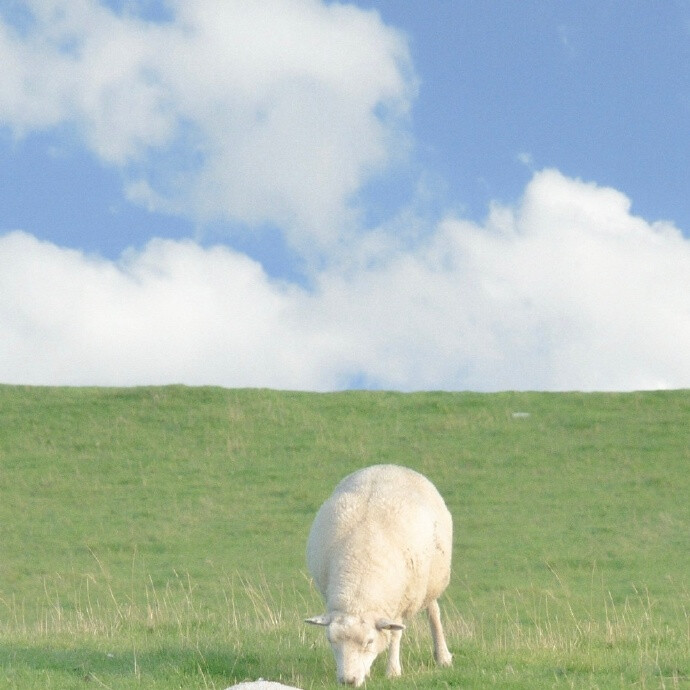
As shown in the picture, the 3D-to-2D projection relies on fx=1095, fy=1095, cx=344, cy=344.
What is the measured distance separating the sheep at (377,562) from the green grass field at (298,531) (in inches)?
19.3

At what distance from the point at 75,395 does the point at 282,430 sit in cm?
855

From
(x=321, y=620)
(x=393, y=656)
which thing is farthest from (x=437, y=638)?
(x=321, y=620)

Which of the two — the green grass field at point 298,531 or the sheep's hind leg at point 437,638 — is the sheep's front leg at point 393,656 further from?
the sheep's hind leg at point 437,638

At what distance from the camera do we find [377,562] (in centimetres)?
944

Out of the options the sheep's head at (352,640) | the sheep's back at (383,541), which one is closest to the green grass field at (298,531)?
the sheep's head at (352,640)

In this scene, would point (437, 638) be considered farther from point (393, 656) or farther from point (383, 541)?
point (383, 541)

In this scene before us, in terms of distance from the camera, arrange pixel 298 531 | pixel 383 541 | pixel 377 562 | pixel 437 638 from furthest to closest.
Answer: pixel 298 531, pixel 437 638, pixel 383 541, pixel 377 562

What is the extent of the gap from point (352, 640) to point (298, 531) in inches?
684

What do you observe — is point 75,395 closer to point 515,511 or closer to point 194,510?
point 194,510

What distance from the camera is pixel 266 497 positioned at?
28.7 m

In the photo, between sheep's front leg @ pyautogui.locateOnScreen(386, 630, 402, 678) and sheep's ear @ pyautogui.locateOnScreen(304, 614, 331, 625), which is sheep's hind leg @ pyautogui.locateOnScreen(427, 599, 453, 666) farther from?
sheep's ear @ pyautogui.locateOnScreen(304, 614, 331, 625)

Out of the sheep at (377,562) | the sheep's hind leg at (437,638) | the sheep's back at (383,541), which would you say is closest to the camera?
the sheep at (377,562)

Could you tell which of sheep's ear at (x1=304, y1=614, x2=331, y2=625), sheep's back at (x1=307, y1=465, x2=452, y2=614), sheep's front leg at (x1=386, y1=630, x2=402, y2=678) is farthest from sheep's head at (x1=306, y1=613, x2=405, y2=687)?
sheep's front leg at (x1=386, y1=630, x2=402, y2=678)

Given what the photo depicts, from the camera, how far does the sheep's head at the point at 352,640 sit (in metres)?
8.69
